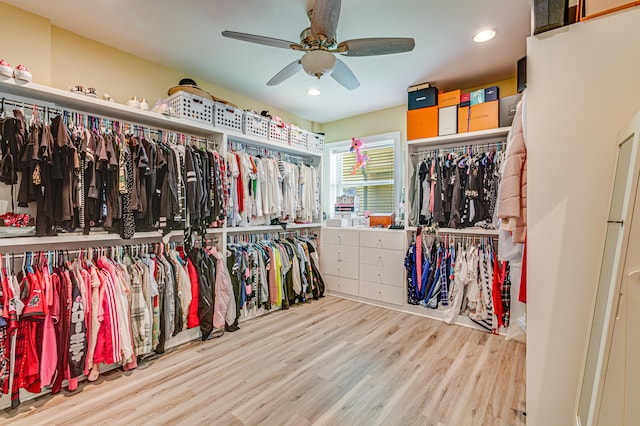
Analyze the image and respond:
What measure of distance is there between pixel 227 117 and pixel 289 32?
3.60ft

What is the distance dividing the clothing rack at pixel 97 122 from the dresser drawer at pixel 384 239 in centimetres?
215

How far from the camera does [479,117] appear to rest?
119 inches

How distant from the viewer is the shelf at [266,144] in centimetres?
314

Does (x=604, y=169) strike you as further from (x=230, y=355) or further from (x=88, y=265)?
(x=88, y=265)

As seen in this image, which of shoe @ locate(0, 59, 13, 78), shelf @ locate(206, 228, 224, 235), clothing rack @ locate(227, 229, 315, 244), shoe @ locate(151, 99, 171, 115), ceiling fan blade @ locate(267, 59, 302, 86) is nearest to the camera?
shoe @ locate(0, 59, 13, 78)

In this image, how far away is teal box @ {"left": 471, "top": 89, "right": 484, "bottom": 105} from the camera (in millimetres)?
3008

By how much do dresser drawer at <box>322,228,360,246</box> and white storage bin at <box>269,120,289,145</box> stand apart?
4.49ft

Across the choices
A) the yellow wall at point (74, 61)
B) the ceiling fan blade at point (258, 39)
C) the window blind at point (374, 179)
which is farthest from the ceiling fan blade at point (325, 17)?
the window blind at point (374, 179)

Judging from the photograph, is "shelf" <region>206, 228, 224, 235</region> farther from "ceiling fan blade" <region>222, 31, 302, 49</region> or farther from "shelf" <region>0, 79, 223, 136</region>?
"ceiling fan blade" <region>222, 31, 302, 49</region>

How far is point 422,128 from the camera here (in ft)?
11.0

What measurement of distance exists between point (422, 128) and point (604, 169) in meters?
2.29

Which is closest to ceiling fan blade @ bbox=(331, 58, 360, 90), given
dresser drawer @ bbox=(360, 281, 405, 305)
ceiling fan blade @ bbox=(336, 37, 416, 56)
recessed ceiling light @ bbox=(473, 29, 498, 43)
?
ceiling fan blade @ bbox=(336, 37, 416, 56)

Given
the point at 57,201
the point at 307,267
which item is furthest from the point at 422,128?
the point at 57,201

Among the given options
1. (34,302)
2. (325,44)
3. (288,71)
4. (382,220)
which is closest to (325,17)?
(325,44)
